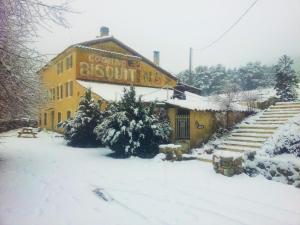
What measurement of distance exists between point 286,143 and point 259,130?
3197mm

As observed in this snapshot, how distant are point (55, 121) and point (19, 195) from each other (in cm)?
2540

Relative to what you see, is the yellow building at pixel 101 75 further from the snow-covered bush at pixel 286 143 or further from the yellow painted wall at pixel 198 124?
the snow-covered bush at pixel 286 143

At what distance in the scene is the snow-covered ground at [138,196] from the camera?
18.7 ft

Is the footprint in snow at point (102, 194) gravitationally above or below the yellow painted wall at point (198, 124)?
below

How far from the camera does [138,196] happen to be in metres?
7.18

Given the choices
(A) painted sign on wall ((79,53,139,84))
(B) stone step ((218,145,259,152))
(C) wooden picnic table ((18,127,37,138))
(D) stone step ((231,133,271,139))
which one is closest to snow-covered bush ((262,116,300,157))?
(B) stone step ((218,145,259,152))

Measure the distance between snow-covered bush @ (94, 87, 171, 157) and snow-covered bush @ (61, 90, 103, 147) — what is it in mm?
4300

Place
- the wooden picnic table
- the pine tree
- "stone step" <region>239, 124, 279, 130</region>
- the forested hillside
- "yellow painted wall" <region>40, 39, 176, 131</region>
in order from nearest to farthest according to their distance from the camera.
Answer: "stone step" <region>239, 124, 279, 130</region> < the pine tree < the wooden picnic table < "yellow painted wall" <region>40, 39, 176, 131</region> < the forested hillside

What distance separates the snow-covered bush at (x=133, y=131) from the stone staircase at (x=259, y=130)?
2770 millimetres

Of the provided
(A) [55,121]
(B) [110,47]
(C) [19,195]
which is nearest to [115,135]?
(C) [19,195]

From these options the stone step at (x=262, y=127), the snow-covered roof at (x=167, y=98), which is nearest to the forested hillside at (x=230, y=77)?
the snow-covered roof at (x=167, y=98)

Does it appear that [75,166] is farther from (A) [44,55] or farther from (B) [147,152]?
(A) [44,55]

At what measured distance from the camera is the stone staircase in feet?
40.0

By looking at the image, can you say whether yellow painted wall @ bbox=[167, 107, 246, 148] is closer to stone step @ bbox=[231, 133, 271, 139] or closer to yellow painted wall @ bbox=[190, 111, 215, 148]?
yellow painted wall @ bbox=[190, 111, 215, 148]
